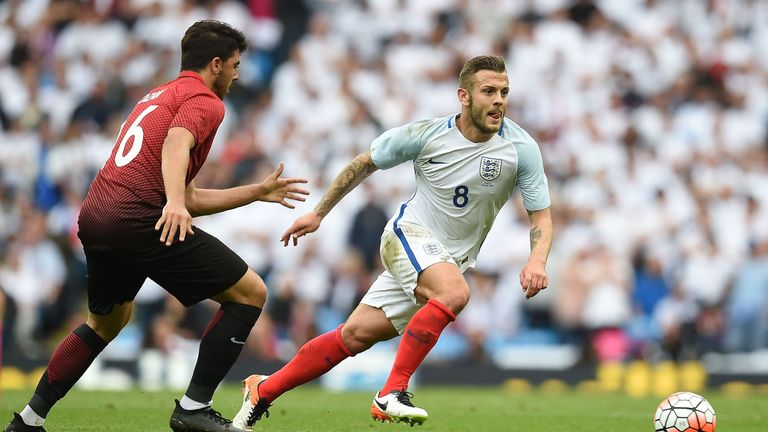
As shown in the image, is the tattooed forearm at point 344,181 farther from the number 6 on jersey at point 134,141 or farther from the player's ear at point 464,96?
the number 6 on jersey at point 134,141

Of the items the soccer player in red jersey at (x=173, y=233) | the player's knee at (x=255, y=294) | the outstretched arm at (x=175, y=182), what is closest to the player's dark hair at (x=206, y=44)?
the soccer player in red jersey at (x=173, y=233)

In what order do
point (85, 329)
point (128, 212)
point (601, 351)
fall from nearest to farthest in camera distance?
point (128, 212), point (85, 329), point (601, 351)

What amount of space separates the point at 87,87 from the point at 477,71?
1110 cm

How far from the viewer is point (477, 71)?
8.22 m

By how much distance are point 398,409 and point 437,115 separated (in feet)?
35.7

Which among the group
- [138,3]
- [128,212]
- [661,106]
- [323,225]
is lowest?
[128,212]

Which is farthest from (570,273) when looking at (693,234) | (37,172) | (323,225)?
(37,172)

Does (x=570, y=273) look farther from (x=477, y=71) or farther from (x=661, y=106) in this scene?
(x=477, y=71)

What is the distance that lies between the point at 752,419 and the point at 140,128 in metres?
5.91

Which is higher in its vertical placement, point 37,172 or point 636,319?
point 636,319

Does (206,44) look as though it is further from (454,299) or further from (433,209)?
(454,299)

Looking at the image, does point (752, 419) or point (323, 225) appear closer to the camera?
point (752, 419)

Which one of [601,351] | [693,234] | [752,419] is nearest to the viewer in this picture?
[752,419]

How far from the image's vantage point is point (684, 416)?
316 inches
